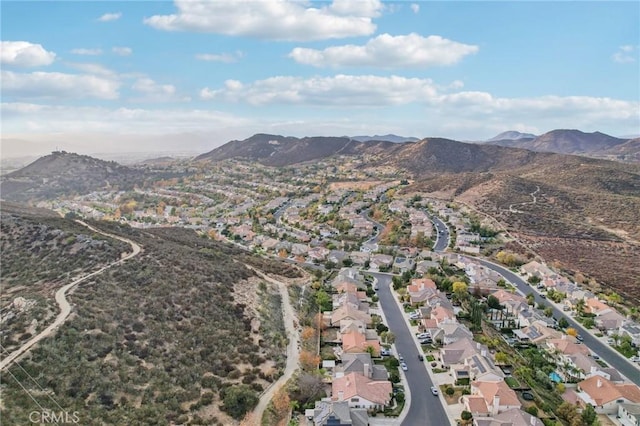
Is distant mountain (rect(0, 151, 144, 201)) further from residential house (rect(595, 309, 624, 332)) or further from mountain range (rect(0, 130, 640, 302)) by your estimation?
residential house (rect(595, 309, 624, 332))

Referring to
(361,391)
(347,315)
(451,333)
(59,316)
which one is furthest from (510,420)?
(59,316)

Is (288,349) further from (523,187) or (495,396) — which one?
(523,187)

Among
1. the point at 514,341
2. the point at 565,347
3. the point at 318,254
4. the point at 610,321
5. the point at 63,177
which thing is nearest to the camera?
the point at 565,347

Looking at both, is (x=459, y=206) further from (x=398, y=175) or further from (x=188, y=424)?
(x=188, y=424)

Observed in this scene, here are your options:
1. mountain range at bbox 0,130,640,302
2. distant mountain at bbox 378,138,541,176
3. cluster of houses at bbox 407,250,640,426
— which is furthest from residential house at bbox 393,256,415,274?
distant mountain at bbox 378,138,541,176

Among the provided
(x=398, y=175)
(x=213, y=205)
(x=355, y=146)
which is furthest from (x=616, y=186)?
(x=355, y=146)

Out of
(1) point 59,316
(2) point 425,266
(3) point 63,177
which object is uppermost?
(3) point 63,177
